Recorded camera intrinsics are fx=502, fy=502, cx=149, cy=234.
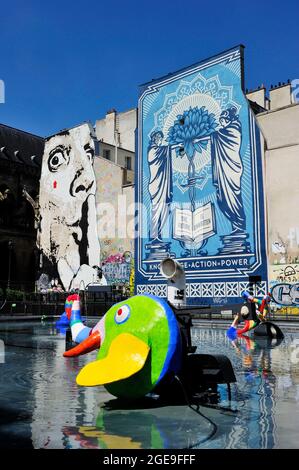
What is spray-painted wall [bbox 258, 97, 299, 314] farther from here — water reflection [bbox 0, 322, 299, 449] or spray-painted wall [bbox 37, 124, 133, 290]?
water reflection [bbox 0, 322, 299, 449]

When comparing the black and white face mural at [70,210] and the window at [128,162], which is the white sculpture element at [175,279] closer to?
the black and white face mural at [70,210]

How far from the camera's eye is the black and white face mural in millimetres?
42688

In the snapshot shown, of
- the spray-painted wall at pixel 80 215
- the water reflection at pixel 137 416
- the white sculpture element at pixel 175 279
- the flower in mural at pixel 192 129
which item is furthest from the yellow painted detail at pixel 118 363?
the spray-painted wall at pixel 80 215

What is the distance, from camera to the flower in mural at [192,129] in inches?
1358

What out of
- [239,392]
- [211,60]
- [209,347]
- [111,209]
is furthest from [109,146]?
[239,392]

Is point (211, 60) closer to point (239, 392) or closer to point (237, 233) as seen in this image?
point (237, 233)

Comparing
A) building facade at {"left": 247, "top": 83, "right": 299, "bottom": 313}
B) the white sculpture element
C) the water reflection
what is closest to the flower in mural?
building facade at {"left": 247, "top": 83, "right": 299, "bottom": 313}

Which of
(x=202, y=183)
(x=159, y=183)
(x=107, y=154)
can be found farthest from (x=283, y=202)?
(x=107, y=154)

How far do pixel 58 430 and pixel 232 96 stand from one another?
101 ft

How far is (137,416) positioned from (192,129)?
31114mm

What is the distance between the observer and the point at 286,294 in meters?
30.2

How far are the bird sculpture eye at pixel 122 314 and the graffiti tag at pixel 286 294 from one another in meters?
24.9

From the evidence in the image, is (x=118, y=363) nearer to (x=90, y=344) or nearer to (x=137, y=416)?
(x=137, y=416)

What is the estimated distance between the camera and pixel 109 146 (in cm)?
4553
